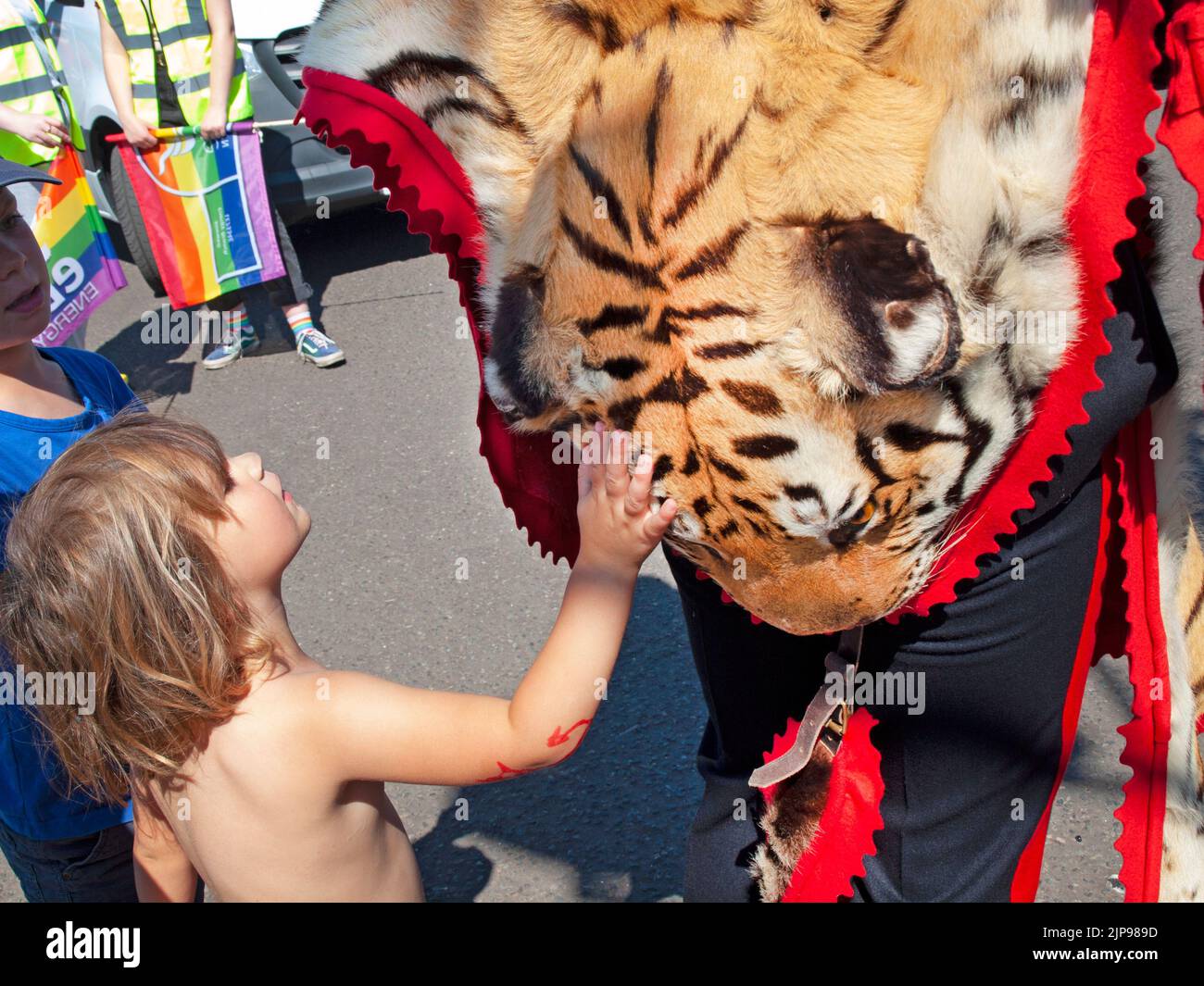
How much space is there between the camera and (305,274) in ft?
20.0

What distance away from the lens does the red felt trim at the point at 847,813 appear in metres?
1.50

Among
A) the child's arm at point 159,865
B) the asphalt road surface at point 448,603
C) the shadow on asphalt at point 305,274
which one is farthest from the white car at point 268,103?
the child's arm at point 159,865

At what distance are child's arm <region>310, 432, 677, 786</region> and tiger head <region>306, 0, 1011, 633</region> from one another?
0.09 meters

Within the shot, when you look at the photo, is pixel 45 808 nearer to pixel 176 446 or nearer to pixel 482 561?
pixel 176 446

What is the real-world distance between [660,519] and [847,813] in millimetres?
574

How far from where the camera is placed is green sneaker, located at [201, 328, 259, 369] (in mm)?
5305

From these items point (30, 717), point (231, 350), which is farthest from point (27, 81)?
point (30, 717)

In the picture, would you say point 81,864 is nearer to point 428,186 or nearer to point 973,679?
point 428,186

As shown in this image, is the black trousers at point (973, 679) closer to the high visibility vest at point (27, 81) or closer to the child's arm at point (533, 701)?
the child's arm at point (533, 701)

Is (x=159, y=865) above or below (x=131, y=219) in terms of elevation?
below

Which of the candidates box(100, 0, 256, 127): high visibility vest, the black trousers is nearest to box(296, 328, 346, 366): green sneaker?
box(100, 0, 256, 127): high visibility vest

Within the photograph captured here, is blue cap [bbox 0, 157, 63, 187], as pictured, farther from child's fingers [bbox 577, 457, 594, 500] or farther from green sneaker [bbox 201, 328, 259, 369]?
green sneaker [bbox 201, 328, 259, 369]
